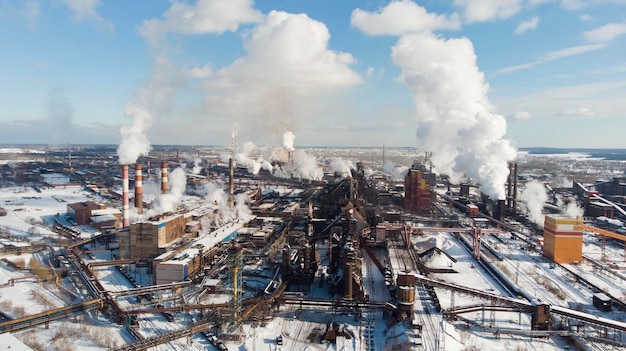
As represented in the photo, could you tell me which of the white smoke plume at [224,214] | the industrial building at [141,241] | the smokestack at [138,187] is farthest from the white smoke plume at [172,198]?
the industrial building at [141,241]

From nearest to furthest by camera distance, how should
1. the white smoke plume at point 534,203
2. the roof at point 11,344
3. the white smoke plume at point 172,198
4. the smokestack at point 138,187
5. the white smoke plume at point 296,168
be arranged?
1. the roof at point 11,344
2. the smokestack at point 138,187
3. the white smoke plume at point 172,198
4. the white smoke plume at point 534,203
5. the white smoke plume at point 296,168

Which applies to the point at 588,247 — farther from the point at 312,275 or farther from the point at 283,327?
the point at 283,327

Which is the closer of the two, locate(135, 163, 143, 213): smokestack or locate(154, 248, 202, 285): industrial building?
locate(154, 248, 202, 285): industrial building

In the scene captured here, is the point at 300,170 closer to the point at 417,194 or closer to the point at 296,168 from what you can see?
the point at 296,168

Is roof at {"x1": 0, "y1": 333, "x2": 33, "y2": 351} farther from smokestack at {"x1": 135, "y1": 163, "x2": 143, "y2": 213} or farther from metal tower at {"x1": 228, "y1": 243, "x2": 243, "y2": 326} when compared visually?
smokestack at {"x1": 135, "y1": 163, "x2": 143, "y2": 213}

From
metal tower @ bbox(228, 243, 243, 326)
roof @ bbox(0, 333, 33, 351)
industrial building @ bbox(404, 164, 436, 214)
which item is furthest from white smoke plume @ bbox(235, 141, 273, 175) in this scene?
roof @ bbox(0, 333, 33, 351)

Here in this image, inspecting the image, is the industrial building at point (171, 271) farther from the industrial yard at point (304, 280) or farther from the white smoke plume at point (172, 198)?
the white smoke plume at point (172, 198)

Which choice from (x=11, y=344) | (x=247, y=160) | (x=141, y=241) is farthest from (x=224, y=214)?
(x=247, y=160)

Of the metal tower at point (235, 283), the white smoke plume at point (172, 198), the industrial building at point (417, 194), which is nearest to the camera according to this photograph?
the metal tower at point (235, 283)
